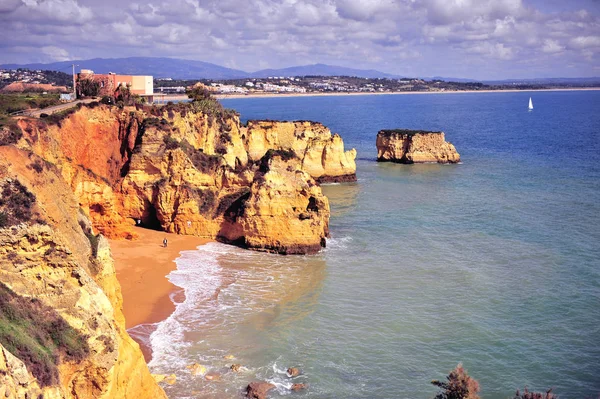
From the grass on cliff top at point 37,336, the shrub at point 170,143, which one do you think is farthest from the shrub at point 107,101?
the grass on cliff top at point 37,336

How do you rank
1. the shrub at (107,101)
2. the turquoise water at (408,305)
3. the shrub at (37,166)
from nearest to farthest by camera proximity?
the shrub at (37,166)
the turquoise water at (408,305)
the shrub at (107,101)

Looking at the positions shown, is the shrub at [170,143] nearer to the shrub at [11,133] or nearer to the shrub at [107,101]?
the shrub at [107,101]

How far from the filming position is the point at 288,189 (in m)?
32.4

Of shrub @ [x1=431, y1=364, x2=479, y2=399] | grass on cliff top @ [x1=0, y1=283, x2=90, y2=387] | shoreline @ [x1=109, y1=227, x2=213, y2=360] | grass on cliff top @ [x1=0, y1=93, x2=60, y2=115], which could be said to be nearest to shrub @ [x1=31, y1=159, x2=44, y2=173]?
grass on cliff top @ [x1=0, y1=283, x2=90, y2=387]

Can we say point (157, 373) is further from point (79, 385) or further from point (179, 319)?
point (79, 385)

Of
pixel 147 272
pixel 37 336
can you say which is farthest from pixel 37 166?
pixel 147 272

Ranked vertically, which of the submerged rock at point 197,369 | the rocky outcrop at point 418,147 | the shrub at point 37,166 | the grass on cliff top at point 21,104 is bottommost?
the submerged rock at point 197,369

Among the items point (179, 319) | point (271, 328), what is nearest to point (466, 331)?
point (271, 328)

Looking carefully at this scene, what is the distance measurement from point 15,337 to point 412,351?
46.1 feet

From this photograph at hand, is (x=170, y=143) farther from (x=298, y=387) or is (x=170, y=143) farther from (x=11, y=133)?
(x=298, y=387)

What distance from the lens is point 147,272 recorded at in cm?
2900

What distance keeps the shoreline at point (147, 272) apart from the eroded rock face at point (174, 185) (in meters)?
1.02

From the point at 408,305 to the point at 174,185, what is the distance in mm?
15599

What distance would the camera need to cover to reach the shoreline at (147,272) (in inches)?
969
